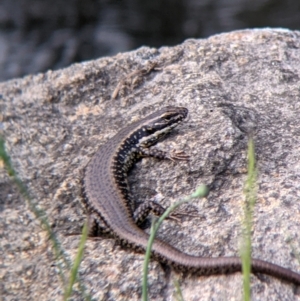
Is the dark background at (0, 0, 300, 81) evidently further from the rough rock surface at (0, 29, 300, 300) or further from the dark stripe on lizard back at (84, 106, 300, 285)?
the dark stripe on lizard back at (84, 106, 300, 285)

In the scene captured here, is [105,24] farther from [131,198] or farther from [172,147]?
[131,198]

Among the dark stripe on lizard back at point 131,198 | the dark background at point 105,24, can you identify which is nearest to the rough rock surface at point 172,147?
the dark stripe on lizard back at point 131,198

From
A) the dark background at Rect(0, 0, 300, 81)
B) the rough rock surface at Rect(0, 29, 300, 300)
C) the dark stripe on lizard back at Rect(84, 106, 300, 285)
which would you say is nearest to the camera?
the dark stripe on lizard back at Rect(84, 106, 300, 285)

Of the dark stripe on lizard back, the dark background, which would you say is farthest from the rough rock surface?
the dark background

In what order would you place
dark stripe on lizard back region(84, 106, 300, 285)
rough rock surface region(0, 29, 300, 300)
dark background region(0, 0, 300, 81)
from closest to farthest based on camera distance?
dark stripe on lizard back region(84, 106, 300, 285)
rough rock surface region(0, 29, 300, 300)
dark background region(0, 0, 300, 81)

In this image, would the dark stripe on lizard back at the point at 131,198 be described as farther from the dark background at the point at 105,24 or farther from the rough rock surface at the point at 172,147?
the dark background at the point at 105,24

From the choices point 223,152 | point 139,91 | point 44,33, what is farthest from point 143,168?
point 44,33
